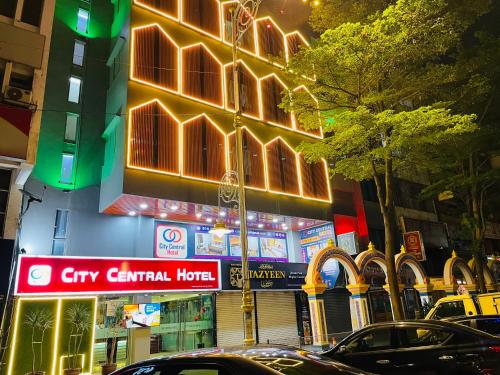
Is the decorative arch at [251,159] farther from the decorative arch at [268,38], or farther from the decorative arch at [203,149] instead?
the decorative arch at [268,38]

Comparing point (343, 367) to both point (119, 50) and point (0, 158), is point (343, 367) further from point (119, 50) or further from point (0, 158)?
point (119, 50)

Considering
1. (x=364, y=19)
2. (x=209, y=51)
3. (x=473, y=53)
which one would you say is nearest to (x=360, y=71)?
(x=364, y=19)

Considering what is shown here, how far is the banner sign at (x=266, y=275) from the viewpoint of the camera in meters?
16.8

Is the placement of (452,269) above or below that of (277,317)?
above

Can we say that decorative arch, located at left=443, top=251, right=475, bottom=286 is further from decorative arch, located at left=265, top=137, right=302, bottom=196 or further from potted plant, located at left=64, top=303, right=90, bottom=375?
potted plant, located at left=64, top=303, right=90, bottom=375

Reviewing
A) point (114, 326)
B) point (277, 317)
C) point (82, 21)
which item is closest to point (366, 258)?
point (277, 317)

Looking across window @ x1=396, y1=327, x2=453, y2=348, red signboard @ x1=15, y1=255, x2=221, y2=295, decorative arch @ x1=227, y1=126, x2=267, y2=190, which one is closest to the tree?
decorative arch @ x1=227, y1=126, x2=267, y2=190

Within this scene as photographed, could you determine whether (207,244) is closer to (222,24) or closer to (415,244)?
(222,24)

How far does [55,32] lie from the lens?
1814 centimetres

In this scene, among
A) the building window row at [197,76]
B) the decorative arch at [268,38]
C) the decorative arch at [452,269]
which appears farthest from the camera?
the decorative arch at [268,38]

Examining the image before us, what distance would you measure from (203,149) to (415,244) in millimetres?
13988

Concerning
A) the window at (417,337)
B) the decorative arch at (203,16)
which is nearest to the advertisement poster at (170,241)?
the decorative arch at (203,16)

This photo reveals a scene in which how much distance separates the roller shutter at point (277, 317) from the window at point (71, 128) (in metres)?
11.5

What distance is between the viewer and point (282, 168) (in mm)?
20641
